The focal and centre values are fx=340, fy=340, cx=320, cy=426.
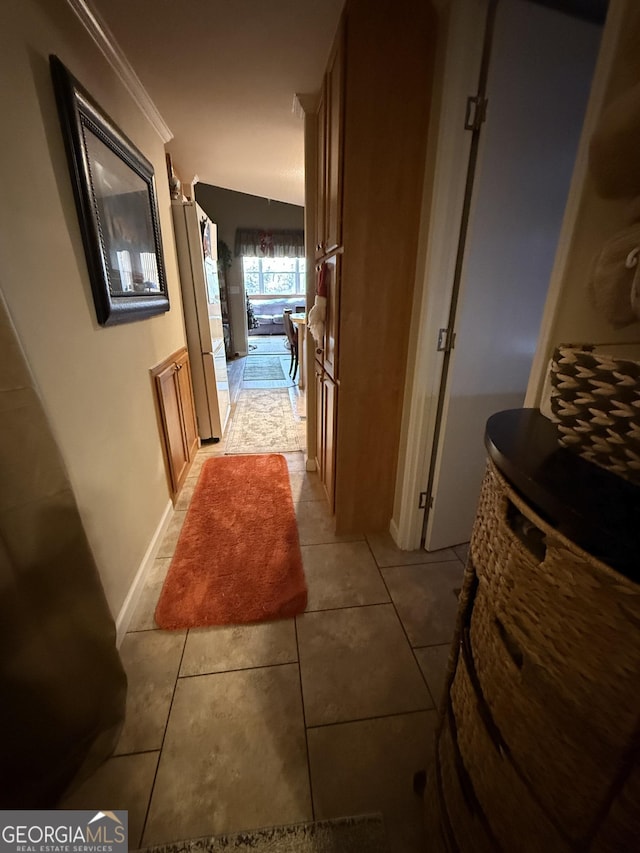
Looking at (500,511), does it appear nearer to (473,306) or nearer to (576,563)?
(576,563)

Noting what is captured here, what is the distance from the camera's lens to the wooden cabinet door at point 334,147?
1366mm

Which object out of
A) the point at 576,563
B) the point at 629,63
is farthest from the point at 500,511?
the point at 629,63

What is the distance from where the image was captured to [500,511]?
19.9 inches

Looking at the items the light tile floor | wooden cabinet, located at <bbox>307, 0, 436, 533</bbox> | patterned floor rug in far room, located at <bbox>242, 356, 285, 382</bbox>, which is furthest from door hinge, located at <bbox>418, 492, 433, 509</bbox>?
patterned floor rug in far room, located at <bbox>242, 356, 285, 382</bbox>

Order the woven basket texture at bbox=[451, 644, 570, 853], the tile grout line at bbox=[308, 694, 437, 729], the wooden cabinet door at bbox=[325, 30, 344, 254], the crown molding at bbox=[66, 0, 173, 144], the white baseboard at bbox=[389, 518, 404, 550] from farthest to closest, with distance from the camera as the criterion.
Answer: the white baseboard at bbox=[389, 518, 404, 550], the wooden cabinet door at bbox=[325, 30, 344, 254], the crown molding at bbox=[66, 0, 173, 144], the tile grout line at bbox=[308, 694, 437, 729], the woven basket texture at bbox=[451, 644, 570, 853]

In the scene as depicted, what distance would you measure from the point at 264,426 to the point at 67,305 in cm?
239

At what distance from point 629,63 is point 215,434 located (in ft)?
9.93

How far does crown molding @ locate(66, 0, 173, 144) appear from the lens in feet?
4.14

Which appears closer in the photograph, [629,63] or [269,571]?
[629,63]

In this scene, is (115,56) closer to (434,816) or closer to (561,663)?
(561,663)

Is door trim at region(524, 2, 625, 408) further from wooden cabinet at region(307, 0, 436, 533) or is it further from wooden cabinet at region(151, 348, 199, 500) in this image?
wooden cabinet at region(151, 348, 199, 500)

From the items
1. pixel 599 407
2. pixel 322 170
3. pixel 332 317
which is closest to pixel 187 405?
pixel 332 317

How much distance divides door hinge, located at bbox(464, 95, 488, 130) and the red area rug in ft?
6.50

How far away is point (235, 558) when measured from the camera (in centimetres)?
179
